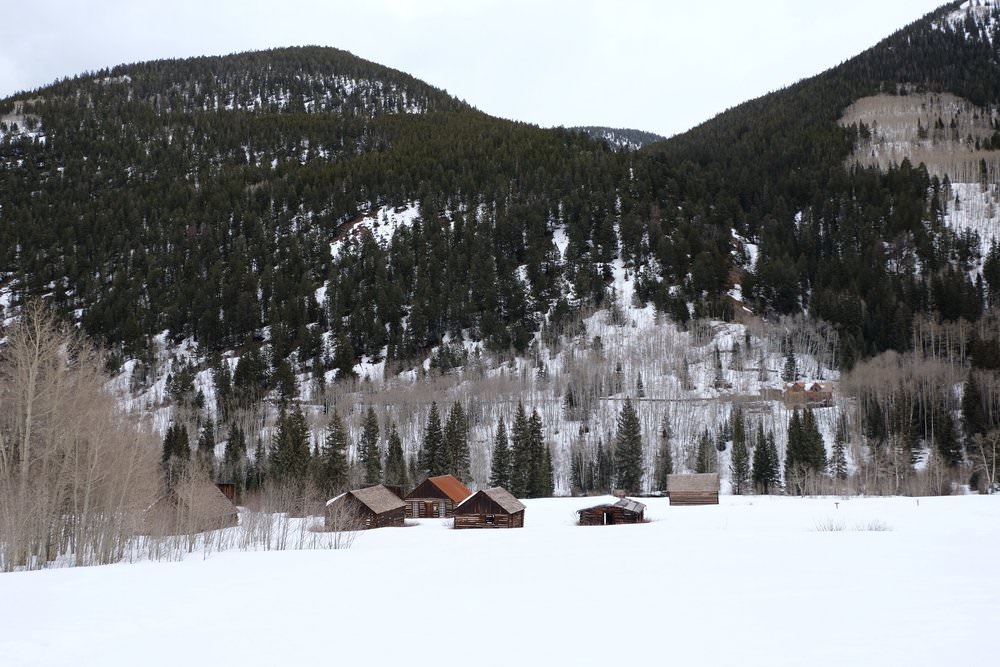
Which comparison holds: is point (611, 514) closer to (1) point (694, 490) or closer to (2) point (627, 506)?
(2) point (627, 506)

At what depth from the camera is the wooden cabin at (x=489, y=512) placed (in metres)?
48.6

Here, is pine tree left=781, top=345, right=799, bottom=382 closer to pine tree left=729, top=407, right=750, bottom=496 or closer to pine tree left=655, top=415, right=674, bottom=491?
pine tree left=729, top=407, right=750, bottom=496

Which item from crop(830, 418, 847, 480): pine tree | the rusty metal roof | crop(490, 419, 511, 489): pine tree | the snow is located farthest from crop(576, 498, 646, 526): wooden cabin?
the snow

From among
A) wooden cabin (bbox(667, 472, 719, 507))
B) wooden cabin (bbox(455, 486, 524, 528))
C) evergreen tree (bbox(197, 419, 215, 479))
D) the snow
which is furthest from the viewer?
the snow

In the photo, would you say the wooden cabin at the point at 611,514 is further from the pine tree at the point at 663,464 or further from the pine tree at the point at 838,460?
the pine tree at the point at 838,460

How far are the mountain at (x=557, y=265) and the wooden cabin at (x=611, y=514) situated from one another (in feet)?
84.1

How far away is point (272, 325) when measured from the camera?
116 meters

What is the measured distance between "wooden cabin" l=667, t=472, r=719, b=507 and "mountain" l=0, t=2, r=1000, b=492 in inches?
685

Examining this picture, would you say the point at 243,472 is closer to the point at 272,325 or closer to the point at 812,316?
the point at 272,325

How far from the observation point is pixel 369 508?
49.8 m

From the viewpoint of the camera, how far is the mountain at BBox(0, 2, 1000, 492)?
89375mm

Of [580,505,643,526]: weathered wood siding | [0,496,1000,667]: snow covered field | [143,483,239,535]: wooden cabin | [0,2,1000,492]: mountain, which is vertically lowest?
[580,505,643,526]: weathered wood siding

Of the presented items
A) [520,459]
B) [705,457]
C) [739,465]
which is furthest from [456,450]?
[739,465]

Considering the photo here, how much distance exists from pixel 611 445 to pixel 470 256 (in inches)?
2114
